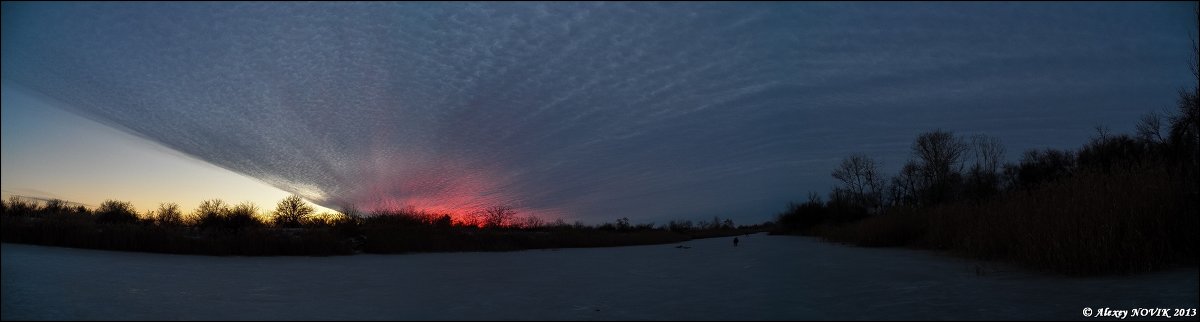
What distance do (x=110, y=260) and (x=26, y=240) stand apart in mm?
3830

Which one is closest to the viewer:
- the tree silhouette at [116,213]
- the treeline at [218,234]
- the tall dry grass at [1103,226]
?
the tall dry grass at [1103,226]

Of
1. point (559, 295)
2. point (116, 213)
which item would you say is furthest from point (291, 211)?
point (559, 295)

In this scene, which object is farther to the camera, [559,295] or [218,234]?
[218,234]

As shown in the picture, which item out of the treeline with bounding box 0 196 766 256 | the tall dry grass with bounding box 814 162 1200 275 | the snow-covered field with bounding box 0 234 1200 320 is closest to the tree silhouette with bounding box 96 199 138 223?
the treeline with bounding box 0 196 766 256

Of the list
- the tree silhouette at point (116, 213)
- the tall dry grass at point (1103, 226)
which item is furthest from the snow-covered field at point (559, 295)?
the tree silhouette at point (116, 213)

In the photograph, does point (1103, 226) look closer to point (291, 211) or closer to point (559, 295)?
point (559, 295)

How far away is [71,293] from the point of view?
4.92 m

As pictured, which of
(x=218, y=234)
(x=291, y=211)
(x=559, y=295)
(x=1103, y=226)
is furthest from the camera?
(x=291, y=211)

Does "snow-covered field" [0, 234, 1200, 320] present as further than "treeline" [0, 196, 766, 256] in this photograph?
No

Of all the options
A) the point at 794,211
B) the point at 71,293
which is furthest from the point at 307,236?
the point at 794,211

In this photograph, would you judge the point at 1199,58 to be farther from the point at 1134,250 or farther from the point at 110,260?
the point at 110,260

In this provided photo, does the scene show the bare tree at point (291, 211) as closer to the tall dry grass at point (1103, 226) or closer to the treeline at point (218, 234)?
the treeline at point (218, 234)

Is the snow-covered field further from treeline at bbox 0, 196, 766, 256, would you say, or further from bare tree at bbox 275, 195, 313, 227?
bare tree at bbox 275, 195, 313, 227

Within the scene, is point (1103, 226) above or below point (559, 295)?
above
